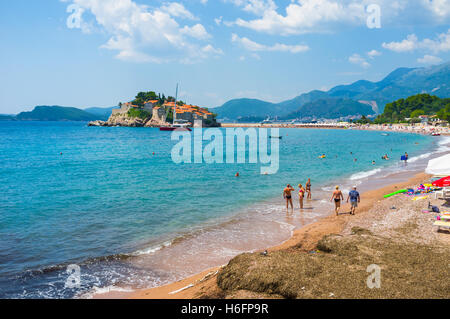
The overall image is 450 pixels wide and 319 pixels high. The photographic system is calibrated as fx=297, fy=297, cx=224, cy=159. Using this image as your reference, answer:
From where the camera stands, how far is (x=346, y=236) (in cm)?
1045

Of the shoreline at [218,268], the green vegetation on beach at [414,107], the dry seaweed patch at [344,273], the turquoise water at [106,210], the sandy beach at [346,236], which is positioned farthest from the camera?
the green vegetation on beach at [414,107]

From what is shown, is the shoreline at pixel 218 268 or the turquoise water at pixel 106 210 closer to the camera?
the shoreline at pixel 218 268

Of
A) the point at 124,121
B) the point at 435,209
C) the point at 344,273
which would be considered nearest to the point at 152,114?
the point at 124,121

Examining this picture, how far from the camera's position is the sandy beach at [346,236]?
7305mm

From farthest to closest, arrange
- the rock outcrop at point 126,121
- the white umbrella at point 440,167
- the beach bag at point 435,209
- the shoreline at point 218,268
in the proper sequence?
the rock outcrop at point 126,121, the white umbrella at point 440,167, the beach bag at point 435,209, the shoreline at point 218,268

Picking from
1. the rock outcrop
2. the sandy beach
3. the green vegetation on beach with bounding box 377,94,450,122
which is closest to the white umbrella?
the sandy beach

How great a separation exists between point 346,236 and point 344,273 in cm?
323

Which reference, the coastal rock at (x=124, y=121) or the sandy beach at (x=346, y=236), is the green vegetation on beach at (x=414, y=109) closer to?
the coastal rock at (x=124, y=121)

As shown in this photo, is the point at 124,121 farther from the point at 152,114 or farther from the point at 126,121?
the point at 152,114

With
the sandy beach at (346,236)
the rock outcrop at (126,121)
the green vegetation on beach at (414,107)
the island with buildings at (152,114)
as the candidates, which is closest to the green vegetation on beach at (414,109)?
the green vegetation on beach at (414,107)

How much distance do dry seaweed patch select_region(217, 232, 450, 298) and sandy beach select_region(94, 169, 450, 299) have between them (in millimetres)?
56

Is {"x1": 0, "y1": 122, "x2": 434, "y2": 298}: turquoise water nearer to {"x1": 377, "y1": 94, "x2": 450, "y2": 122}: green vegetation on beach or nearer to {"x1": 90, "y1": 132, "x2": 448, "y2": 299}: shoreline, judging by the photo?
{"x1": 90, "y1": 132, "x2": 448, "y2": 299}: shoreline

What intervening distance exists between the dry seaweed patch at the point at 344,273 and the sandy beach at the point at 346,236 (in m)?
0.06

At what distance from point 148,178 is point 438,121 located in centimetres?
14333
